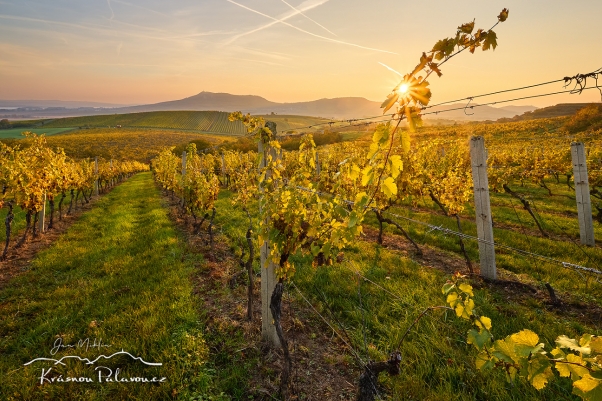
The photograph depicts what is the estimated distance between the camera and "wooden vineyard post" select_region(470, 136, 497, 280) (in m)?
5.87

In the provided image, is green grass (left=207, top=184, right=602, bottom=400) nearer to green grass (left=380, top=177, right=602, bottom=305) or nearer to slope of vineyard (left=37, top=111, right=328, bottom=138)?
green grass (left=380, top=177, right=602, bottom=305)

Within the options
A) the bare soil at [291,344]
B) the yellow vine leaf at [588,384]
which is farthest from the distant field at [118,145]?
the yellow vine leaf at [588,384]

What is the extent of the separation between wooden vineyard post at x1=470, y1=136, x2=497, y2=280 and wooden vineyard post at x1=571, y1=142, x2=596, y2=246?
14.4 ft

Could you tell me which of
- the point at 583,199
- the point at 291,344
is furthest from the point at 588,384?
the point at 583,199

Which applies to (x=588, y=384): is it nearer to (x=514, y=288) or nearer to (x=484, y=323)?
(x=484, y=323)

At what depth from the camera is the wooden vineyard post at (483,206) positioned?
5871 mm

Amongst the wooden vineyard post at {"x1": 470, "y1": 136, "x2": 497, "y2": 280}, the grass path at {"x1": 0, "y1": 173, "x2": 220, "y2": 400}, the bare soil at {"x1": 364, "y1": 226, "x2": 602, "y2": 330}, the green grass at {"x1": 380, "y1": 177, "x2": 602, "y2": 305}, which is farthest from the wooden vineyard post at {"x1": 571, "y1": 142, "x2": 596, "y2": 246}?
the grass path at {"x1": 0, "y1": 173, "x2": 220, "y2": 400}

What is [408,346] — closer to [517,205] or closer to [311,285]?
[311,285]

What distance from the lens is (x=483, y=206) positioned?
5.93 meters

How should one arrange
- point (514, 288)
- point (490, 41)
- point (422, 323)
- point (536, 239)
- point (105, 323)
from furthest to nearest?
point (536, 239)
point (514, 288)
point (105, 323)
point (422, 323)
point (490, 41)

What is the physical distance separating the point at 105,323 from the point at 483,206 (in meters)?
7.15

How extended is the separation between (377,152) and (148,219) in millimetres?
12114

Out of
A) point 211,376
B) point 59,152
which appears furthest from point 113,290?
point 59,152

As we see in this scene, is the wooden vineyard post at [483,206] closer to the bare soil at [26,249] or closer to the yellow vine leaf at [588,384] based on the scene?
the yellow vine leaf at [588,384]
